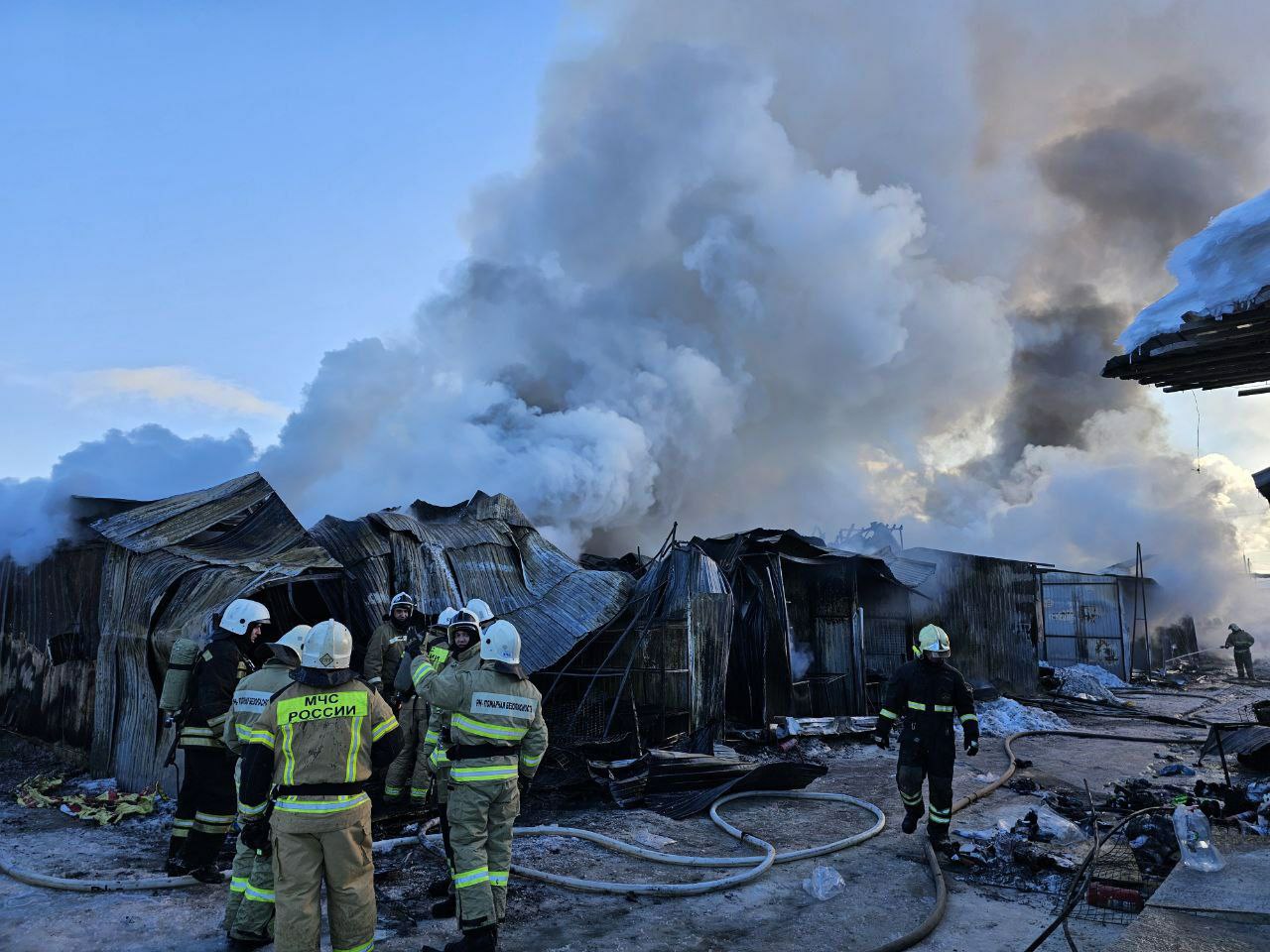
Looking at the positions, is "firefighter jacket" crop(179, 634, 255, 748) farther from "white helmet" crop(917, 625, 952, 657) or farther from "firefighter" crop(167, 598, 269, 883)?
"white helmet" crop(917, 625, 952, 657)

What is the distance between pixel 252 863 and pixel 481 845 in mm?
1365

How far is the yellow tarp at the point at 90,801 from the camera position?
7.57 metres

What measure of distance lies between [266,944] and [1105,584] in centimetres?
2391

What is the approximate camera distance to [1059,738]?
42.6 feet

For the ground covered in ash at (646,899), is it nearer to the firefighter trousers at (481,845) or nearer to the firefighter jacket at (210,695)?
the firefighter trousers at (481,845)

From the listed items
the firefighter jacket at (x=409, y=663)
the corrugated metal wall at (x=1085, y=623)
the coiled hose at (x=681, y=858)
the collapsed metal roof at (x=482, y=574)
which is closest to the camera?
the coiled hose at (x=681, y=858)

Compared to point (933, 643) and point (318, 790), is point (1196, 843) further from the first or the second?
point (318, 790)

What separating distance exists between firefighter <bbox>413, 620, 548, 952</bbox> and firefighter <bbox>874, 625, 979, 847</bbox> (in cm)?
336

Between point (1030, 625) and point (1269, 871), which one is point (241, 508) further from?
point (1030, 625)

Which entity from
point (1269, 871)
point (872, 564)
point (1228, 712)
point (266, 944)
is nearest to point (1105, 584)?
point (1228, 712)

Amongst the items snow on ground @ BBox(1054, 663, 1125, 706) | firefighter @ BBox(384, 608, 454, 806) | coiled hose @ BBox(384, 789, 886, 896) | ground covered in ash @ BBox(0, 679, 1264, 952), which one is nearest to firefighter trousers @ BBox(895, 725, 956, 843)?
ground covered in ash @ BBox(0, 679, 1264, 952)

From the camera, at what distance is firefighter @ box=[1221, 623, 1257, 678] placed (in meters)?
22.0

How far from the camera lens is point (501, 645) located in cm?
515

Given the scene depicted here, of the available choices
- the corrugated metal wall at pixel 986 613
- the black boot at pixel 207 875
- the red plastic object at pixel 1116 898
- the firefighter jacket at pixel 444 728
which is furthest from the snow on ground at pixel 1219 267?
the corrugated metal wall at pixel 986 613
